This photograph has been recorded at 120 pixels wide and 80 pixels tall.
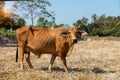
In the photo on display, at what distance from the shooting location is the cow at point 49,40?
31.3 feet

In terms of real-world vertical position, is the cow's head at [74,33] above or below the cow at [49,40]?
above

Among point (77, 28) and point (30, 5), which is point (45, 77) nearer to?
point (77, 28)

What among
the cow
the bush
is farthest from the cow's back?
the bush

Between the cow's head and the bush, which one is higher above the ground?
the cow's head

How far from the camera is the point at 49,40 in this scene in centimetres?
984

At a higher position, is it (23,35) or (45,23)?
(23,35)

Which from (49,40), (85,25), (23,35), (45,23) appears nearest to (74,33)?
(49,40)

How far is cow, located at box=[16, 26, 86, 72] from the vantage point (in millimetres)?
9547

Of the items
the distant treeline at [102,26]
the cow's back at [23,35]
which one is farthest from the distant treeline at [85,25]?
the cow's back at [23,35]

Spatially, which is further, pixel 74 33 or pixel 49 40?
pixel 49 40

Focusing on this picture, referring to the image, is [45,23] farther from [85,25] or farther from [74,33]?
[74,33]

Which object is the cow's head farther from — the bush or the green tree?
the bush

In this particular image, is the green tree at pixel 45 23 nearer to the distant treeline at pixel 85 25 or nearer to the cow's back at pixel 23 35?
the distant treeline at pixel 85 25

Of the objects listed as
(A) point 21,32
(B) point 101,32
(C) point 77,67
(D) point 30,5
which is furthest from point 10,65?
(B) point 101,32
